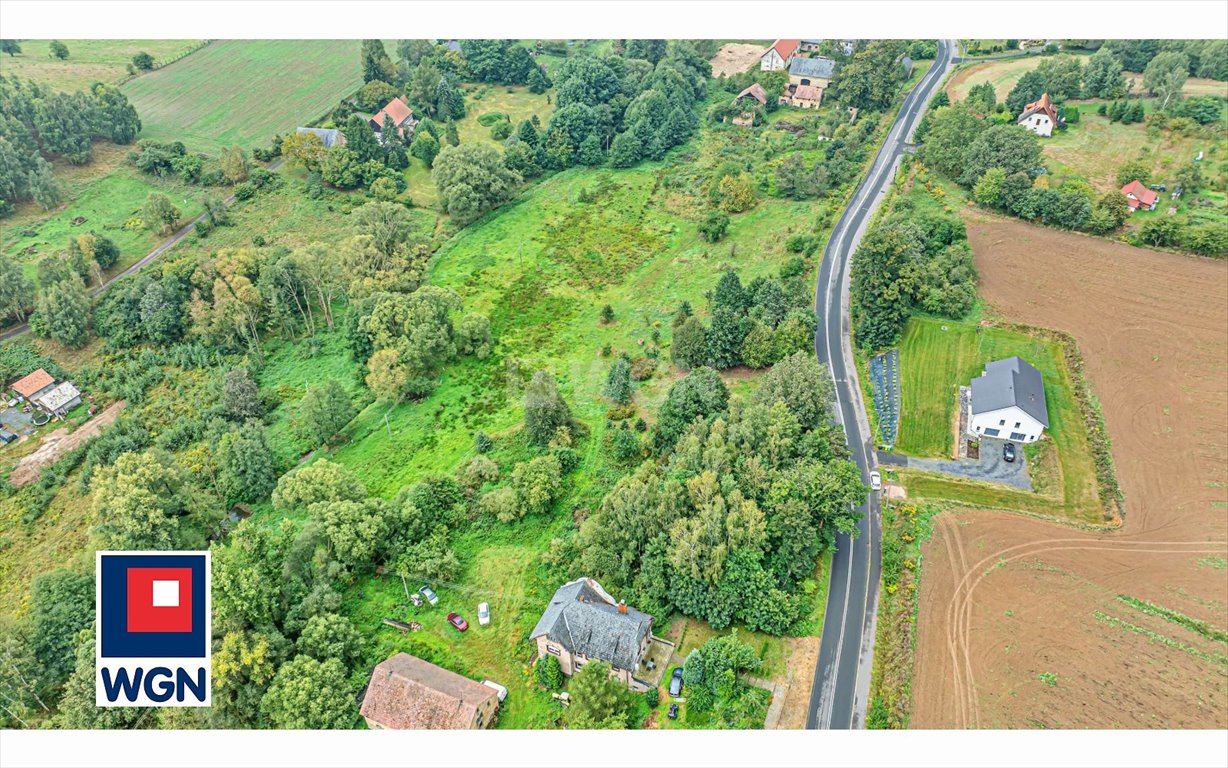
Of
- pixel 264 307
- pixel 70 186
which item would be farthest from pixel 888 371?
pixel 70 186

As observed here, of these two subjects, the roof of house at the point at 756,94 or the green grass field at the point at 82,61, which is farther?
the roof of house at the point at 756,94

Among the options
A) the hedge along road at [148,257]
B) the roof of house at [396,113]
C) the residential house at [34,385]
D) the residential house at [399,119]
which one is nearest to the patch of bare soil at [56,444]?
the residential house at [34,385]

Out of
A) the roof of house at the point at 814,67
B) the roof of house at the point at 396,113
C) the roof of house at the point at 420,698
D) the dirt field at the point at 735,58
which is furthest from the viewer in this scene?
the dirt field at the point at 735,58

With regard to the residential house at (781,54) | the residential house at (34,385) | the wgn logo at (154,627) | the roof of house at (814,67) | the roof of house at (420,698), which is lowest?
the roof of house at (420,698)

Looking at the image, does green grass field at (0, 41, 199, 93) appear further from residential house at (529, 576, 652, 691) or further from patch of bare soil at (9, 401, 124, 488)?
residential house at (529, 576, 652, 691)

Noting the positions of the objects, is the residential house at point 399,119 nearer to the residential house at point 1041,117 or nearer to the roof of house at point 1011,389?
the residential house at point 1041,117

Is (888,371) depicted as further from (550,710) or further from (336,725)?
(336,725)

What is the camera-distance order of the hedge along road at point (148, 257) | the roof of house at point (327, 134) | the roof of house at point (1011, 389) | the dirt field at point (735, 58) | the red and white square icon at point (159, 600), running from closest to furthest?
the red and white square icon at point (159, 600) < the roof of house at point (1011, 389) < the hedge along road at point (148, 257) < the roof of house at point (327, 134) < the dirt field at point (735, 58)
